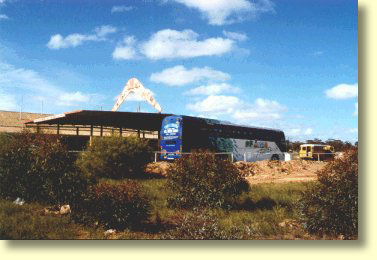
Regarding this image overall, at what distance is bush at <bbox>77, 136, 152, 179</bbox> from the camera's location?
1728 centimetres

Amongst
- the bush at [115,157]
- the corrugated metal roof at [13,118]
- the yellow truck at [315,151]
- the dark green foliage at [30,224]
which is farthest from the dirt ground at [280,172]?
the corrugated metal roof at [13,118]

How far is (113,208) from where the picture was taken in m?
8.31

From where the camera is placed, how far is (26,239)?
7.19 metres

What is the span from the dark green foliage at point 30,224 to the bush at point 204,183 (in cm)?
365

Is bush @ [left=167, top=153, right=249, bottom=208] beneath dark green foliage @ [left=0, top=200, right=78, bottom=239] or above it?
above

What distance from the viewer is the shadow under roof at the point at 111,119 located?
22.9 m

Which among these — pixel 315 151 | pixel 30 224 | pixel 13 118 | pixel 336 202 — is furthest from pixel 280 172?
pixel 13 118

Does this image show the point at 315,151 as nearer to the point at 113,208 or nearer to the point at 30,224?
the point at 113,208

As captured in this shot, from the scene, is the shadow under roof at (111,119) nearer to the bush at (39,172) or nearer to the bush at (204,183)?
the bush at (39,172)

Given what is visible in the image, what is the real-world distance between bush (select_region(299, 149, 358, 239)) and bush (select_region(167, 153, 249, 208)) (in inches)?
107

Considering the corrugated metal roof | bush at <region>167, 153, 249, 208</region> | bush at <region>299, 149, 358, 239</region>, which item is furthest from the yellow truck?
the corrugated metal roof

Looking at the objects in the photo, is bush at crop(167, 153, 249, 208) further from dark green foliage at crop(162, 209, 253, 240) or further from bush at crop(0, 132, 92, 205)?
bush at crop(0, 132, 92, 205)

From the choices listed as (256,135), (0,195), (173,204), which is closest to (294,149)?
(256,135)

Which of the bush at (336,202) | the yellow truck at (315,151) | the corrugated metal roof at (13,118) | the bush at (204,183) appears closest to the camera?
the bush at (336,202)
